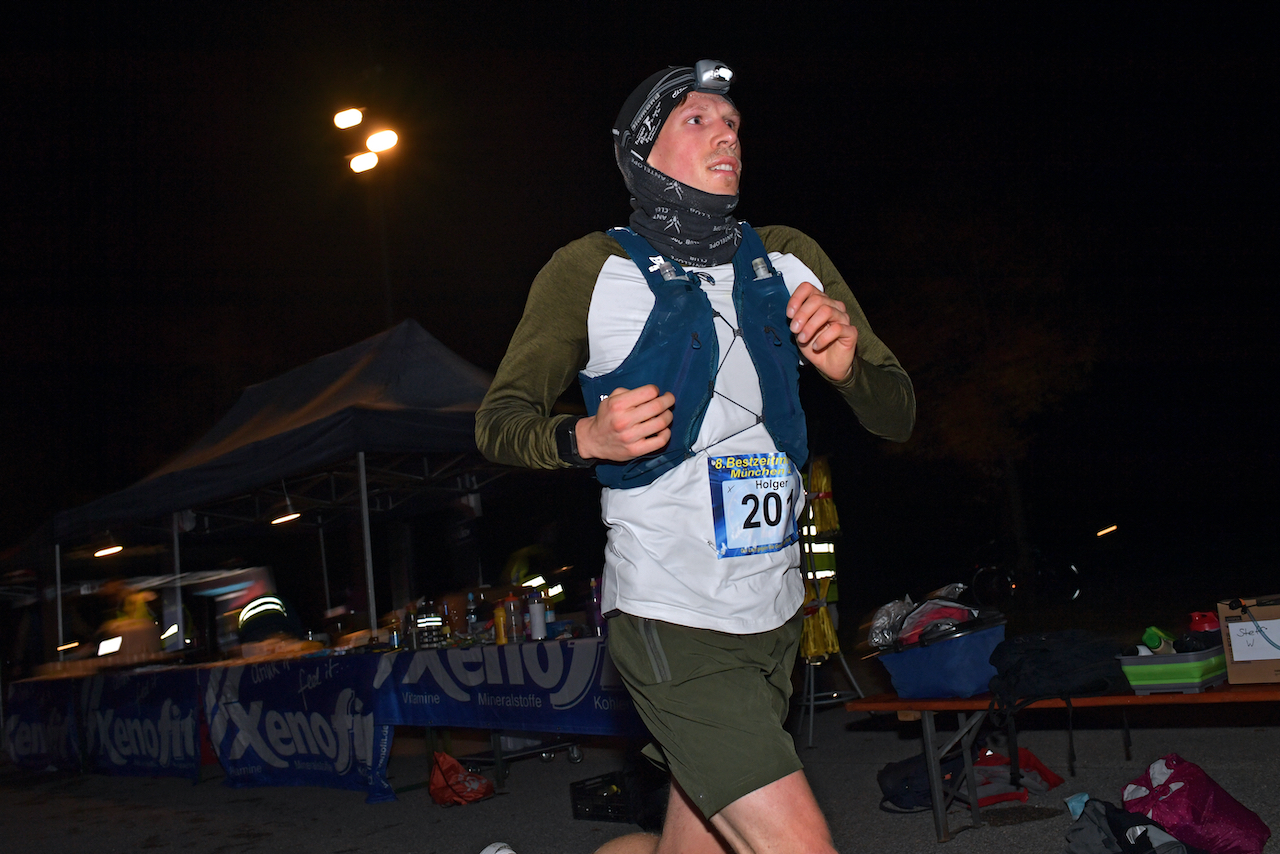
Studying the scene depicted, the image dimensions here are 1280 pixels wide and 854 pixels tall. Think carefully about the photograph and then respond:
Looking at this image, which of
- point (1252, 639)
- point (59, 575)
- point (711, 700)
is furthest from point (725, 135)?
point (59, 575)

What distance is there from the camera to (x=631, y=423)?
5.09 ft

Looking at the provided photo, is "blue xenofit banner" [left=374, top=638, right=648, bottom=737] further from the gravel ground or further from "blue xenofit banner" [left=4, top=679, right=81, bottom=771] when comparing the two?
"blue xenofit banner" [left=4, top=679, right=81, bottom=771]

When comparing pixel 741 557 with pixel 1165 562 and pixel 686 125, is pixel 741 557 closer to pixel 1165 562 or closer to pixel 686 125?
pixel 686 125

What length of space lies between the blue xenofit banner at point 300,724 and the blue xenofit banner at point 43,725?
8.81 ft

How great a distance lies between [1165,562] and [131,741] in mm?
19208

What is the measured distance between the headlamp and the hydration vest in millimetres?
373

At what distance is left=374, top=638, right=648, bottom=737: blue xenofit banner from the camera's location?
5344mm

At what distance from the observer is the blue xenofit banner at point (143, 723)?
8336 millimetres

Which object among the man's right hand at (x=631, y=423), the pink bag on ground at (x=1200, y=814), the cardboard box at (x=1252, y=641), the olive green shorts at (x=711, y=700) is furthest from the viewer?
the cardboard box at (x=1252, y=641)

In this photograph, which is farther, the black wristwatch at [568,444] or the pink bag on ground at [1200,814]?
the pink bag on ground at [1200,814]

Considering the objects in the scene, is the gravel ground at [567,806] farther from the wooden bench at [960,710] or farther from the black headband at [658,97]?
the black headband at [658,97]

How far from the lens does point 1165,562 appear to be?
66.6 feet

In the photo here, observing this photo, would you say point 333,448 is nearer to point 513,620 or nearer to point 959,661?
point 513,620

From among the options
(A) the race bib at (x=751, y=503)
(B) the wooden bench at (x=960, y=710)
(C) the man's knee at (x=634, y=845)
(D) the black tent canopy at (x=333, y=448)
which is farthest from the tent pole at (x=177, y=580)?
(A) the race bib at (x=751, y=503)
